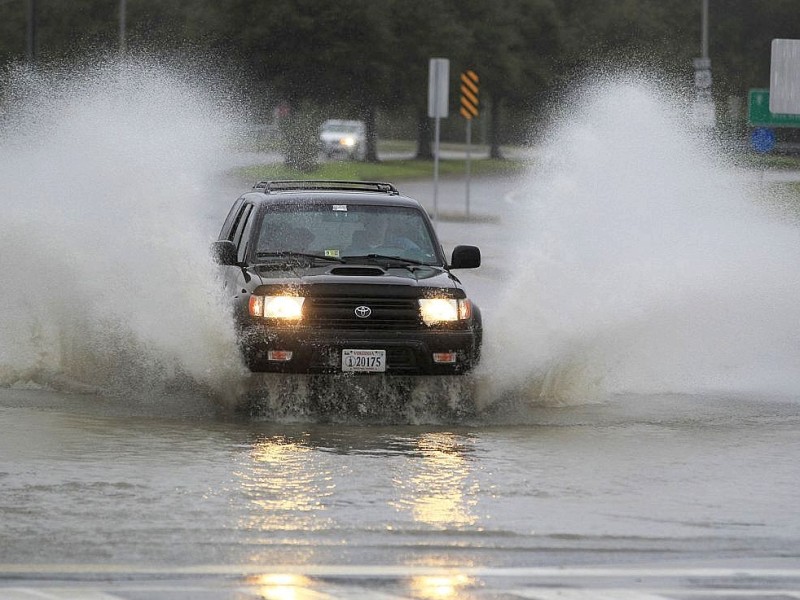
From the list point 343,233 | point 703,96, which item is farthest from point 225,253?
point 703,96

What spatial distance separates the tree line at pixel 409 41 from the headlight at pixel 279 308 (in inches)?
1876

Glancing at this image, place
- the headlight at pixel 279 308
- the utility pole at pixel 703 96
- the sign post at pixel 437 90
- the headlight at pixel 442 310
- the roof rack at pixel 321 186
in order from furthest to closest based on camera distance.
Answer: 1. the utility pole at pixel 703 96
2. the sign post at pixel 437 90
3. the roof rack at pixel 321 186
4. the headlight at pixel 442 310
5. the headlight at pixel 279 308

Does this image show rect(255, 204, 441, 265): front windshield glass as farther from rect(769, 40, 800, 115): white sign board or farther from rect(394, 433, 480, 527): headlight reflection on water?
rect(769, 40, 800, 115): white sign board

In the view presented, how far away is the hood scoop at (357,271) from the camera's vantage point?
13148mm

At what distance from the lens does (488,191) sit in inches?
2240

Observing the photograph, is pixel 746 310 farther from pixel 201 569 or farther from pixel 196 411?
pixel 201 569

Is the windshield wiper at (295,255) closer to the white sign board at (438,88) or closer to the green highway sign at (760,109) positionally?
the green highway sign at (760,109)

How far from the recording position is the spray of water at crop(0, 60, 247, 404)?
14.0 metres

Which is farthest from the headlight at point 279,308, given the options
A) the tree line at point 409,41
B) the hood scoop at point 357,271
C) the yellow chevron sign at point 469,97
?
the tree line at point 409,41

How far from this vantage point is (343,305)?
12820mm

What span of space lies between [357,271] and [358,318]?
54 cm

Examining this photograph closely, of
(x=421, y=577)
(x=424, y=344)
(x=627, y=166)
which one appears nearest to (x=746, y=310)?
(x=627, y=166)

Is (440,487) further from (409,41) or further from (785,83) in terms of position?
(409,41)

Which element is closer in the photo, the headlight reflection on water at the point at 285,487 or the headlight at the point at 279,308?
the headlight reflection on water at the point at 285,487
